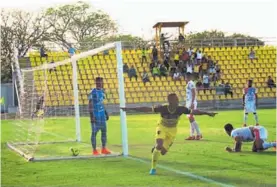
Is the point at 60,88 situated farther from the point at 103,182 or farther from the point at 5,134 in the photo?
the point at 103,182

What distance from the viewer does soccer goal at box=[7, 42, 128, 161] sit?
1530 centimetres

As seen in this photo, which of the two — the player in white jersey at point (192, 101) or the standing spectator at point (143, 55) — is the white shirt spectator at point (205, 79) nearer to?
the standing spectator at point (143, 55)

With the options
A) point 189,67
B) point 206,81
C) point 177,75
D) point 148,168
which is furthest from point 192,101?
point 177,75

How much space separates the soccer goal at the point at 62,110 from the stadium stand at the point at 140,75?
0.07 m

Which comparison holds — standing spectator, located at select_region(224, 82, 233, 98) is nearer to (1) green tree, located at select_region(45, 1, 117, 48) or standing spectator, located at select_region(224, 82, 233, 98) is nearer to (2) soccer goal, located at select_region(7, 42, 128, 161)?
(2) soccer goal, located at select_region(7, 42, 128, 161)

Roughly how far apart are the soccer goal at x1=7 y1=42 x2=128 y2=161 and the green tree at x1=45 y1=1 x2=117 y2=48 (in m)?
19.4

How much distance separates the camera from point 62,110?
3177 centimetres

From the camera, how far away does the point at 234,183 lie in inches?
401

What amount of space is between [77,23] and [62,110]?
3466cm

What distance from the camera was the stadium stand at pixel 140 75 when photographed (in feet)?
124

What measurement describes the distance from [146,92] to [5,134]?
730 inches

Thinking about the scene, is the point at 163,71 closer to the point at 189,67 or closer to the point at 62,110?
the point at 189,67

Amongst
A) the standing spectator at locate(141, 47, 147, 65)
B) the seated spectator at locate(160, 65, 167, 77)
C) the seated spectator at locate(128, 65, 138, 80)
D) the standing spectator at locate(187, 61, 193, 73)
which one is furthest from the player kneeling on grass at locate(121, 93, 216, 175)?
the standing spectator at locate(141, 47, 147, 65)

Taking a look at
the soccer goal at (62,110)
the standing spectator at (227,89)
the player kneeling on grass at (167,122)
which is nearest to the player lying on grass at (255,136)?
the soccer goal at (62,110)
